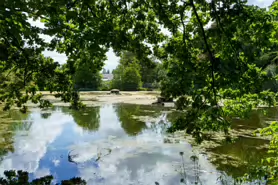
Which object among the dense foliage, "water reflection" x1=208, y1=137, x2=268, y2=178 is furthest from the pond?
the dense foliage

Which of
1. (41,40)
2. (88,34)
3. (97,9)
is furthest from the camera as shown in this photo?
(97,9)

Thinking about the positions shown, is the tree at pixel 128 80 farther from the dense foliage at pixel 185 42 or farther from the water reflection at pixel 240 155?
the dense foliage at pixel 185 42

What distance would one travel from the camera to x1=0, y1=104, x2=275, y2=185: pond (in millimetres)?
6180

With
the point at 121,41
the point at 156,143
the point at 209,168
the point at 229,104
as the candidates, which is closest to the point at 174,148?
the point at 156,143

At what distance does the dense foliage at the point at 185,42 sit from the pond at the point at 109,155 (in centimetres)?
262

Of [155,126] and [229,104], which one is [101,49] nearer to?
Answer: [229,104]

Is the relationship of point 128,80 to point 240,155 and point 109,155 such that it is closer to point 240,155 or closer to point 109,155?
point 109,155

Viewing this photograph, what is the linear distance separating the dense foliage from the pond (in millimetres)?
2619

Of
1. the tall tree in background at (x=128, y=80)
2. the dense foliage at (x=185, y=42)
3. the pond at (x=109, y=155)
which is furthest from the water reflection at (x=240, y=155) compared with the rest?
the tall tree in background at (x=128, y=80)

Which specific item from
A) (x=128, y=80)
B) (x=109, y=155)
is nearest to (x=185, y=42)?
(x=109, y=155)

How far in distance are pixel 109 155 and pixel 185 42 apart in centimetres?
481

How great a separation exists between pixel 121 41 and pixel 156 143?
6.05 meters

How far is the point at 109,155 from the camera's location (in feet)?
25.5

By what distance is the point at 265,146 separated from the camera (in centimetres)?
858
